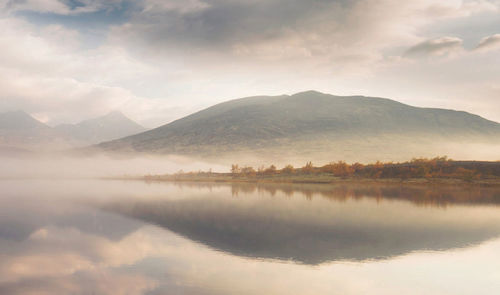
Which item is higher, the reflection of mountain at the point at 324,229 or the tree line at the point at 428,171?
the tree line at the point at 428,171

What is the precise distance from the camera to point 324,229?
124 feet

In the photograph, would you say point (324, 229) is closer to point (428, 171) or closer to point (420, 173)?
point (420, 173)

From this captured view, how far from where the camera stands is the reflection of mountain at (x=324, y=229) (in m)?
28.6

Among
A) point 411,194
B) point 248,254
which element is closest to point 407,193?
point 411,194

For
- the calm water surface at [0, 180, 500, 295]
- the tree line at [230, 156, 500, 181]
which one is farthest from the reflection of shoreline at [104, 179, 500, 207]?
the tree line at [230, 156, 500, 181]

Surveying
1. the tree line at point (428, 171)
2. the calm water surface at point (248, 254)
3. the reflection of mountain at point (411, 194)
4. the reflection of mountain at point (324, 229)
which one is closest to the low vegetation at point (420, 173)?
the tree line at point (428, 171)

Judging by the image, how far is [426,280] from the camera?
21641mm

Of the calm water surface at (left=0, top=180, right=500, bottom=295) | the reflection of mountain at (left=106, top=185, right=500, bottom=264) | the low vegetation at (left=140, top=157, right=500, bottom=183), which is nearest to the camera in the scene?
the calm water surface at (left=0, top=180, right=500, bottom=295)

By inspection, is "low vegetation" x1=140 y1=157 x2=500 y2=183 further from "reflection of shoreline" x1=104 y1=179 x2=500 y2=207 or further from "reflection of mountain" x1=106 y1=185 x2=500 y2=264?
"reflection of mountain" x1=106 y1=185 x2=500 y2=264

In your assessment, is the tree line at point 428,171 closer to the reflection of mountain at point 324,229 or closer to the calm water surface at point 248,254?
the reflection of mountain at point 324,229

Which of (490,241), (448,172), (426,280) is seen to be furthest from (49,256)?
(448,172)

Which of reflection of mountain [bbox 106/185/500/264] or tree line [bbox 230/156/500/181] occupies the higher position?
tree line [bbox 230/156/500/181]

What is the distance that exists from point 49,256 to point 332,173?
18168 centimetres

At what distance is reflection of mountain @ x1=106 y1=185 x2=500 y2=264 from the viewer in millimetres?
28578
